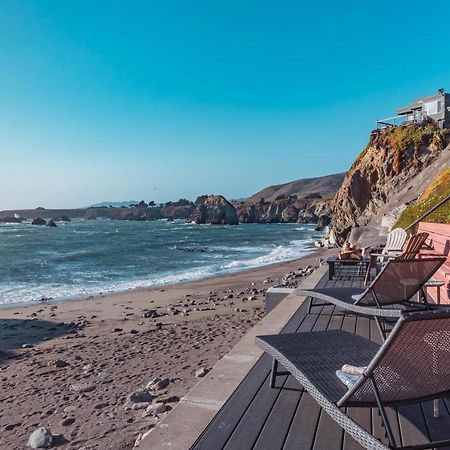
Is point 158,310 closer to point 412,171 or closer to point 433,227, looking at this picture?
point 433,227

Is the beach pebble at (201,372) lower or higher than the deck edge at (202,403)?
lower

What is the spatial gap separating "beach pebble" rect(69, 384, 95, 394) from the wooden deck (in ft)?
10.5

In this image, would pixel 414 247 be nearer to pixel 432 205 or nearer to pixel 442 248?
pixel 442 248

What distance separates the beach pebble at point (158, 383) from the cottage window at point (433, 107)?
37.1 m

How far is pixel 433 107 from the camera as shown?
1453 inches

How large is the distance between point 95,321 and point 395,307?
27.2 feet

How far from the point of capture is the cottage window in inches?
1430

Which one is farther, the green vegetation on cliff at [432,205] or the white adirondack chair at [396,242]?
the green vegetation on cliff at [432,205]

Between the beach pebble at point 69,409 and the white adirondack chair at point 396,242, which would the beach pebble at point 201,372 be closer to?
the beach pebble at point 69,409

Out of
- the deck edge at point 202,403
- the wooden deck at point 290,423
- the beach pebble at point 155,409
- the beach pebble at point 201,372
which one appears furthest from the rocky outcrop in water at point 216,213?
the wooden deck at point 290,423

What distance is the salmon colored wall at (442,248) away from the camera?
5.50 meters

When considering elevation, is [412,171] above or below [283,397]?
above

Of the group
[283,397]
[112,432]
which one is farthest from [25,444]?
[283,397]

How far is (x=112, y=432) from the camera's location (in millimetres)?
4141
